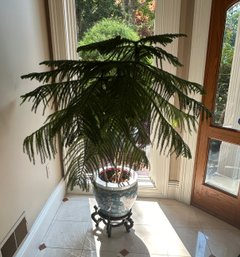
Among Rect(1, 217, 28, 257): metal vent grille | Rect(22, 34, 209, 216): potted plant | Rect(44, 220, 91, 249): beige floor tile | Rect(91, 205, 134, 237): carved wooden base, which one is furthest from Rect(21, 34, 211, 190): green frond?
Rect(44, 220, 91, 249): beige floor tile

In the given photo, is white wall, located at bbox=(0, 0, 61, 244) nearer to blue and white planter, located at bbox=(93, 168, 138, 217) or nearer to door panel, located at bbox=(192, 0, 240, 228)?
blue and white planter, located at bbox=(93, 168, 138, 217)

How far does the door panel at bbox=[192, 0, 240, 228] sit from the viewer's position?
186cm

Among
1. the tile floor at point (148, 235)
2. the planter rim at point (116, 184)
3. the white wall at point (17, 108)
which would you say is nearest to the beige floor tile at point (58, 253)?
the tile floor at point (148, 235)

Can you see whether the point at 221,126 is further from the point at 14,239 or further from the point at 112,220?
Answer: the point at 14,239

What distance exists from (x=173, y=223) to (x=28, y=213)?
3.90 ft

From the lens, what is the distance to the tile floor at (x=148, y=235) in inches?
74.8

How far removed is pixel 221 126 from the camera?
2066 mm

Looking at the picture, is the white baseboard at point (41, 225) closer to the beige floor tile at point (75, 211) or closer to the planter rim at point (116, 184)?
the beige floor tile at point (75, 211)

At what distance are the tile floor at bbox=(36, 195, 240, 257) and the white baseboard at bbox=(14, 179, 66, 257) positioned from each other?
0.05m

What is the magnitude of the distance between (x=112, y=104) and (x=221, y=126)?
1.33 metres

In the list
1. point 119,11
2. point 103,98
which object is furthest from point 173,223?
point 119,11

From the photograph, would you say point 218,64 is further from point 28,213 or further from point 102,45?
point 28,213

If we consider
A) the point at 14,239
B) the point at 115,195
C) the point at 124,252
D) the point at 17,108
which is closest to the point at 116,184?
the point at 115,195

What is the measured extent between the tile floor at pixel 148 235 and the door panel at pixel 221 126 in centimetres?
18
